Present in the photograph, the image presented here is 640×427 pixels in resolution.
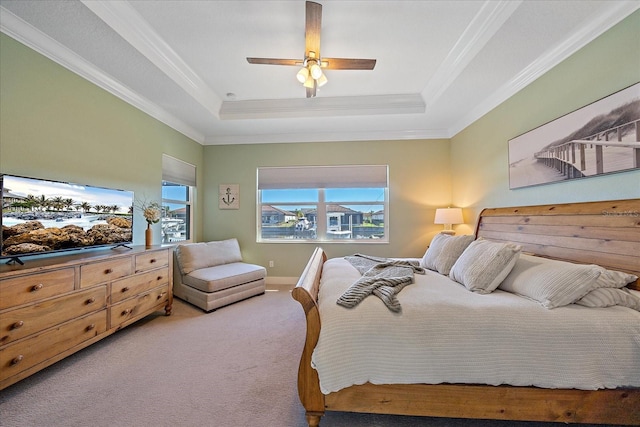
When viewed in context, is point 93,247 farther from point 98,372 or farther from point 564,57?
point 564,57

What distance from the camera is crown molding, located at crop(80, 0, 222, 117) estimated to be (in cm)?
192

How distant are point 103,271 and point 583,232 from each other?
3878 millimetres

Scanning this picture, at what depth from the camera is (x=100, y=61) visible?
2393mm

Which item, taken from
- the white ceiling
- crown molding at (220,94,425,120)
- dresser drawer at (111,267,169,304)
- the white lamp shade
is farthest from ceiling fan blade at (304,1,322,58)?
the white lamp shade

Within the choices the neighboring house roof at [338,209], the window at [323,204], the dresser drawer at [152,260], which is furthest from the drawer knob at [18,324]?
the neighboring house roof at [338,209]

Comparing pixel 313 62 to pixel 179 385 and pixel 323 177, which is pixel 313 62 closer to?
pixel 323 177

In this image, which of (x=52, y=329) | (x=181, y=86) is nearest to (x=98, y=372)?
(x=52, y=329)

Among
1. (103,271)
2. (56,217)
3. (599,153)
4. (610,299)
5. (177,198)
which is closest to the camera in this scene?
(610,299)

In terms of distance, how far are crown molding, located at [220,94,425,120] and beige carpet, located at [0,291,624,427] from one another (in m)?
2.85

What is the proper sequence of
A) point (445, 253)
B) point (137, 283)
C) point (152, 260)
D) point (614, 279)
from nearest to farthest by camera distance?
point (614, 279)
point (445, 253)
point (137, 283)
point (152, 260)

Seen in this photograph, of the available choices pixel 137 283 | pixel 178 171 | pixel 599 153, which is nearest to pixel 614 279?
pixel 599 153

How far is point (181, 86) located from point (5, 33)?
1273 mm

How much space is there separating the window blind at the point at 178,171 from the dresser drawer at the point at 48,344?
213cm

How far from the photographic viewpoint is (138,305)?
8.33ft
